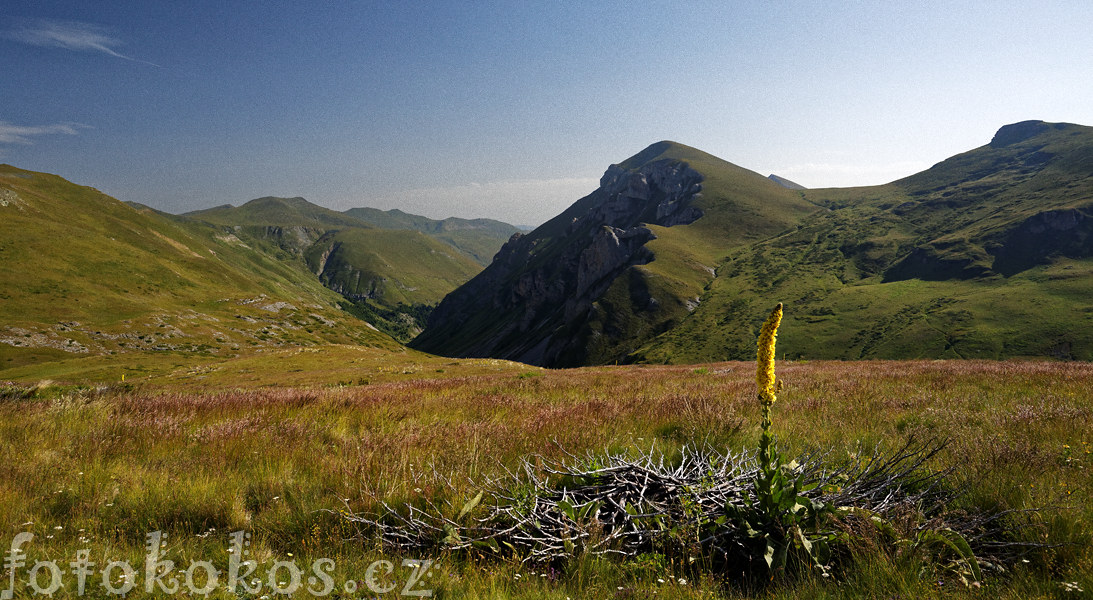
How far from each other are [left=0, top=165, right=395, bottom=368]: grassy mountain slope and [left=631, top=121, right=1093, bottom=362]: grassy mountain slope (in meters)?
110

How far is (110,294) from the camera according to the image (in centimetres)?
10469

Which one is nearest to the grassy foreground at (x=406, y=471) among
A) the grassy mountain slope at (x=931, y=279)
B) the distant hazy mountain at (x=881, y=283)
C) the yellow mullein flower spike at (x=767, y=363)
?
the yellow mullein flower spike at (x=767, y=363)

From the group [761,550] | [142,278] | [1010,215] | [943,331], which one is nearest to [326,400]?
[761,550]

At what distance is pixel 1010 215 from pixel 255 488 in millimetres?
219968

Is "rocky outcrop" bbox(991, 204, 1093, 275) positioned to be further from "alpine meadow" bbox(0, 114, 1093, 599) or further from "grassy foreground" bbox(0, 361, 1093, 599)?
"grassy foreground" bbox(0, 361, 1093, 599)

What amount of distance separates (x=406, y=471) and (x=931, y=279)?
17809 cm

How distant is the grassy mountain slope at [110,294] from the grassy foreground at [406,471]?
10012cm

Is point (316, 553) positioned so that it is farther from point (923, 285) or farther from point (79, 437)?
point (923, 285)

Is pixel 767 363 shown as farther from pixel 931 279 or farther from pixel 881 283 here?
pixel 931 279

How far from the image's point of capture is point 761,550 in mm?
3143

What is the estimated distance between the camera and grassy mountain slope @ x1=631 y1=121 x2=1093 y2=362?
10025 cm

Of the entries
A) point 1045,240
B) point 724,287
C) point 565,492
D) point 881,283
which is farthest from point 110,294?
point 1045,240

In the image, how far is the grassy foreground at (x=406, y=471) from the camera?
279 cm

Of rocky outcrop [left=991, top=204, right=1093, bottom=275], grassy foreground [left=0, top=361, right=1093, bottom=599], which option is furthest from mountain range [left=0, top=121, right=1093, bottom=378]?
grassy foreground [left=0, top=361, right=1093, bottom=599]
